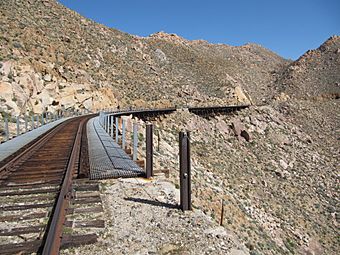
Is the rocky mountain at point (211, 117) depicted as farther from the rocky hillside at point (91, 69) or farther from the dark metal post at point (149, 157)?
the dark metal post at point (149, 157)

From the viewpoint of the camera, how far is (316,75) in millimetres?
100438

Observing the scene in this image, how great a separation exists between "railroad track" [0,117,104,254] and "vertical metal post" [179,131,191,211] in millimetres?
1638

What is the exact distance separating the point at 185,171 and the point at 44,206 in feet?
9.14

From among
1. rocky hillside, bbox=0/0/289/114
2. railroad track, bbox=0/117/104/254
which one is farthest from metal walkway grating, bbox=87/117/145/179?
rocky hillside, bbox=0/0/289/114

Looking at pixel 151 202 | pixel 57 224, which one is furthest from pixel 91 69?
pixel 57 224

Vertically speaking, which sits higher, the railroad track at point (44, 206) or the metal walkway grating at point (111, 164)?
the metal walkway grating at point (111, 164)

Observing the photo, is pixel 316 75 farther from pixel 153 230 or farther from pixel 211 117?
pixel 153 230

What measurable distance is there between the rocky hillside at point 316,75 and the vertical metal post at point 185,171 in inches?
3502

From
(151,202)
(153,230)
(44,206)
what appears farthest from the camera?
(151,202)

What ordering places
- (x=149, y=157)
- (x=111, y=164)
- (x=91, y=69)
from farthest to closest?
(x=91, y=69)
(x=111, y=164)
(x=149, y=157)

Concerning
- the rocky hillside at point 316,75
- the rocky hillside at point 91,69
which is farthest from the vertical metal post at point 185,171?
the rocky hillside at point 316,75

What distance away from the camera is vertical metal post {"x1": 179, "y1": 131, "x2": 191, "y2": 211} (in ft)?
20.0

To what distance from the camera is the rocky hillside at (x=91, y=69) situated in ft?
117

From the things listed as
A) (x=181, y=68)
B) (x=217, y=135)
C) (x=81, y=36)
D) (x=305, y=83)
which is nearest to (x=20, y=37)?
(x=81, y=36)
